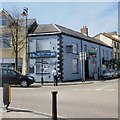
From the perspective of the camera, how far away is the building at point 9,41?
121 feet

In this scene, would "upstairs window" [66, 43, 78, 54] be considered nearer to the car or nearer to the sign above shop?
the sign above shop

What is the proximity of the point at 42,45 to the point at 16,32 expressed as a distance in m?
3.43

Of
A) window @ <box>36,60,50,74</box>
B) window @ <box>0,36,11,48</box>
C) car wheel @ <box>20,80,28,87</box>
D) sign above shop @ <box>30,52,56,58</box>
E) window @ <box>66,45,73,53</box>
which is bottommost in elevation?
car wheel @ <box>20,80,28,87</box>

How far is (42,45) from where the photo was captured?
1420 inches

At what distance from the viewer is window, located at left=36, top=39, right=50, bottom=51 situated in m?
35.8

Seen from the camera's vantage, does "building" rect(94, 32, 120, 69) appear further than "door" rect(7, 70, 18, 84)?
Yes

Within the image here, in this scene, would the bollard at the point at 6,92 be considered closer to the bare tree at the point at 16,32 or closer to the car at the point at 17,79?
the car at the point at 17,79

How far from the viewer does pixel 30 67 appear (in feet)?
120

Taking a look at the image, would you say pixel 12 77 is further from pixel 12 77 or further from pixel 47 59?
pixel 47 59

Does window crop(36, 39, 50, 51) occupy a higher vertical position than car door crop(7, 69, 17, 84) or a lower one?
higher

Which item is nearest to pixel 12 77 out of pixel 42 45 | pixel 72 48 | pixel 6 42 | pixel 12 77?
pixel 12 77

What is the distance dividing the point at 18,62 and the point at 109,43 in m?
28.3

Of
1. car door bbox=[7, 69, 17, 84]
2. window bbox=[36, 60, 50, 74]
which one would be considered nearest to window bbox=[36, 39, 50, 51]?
window bbox=[36, 60, 50, 74]

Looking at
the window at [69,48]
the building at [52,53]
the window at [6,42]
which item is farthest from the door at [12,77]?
the window at [69,48]
